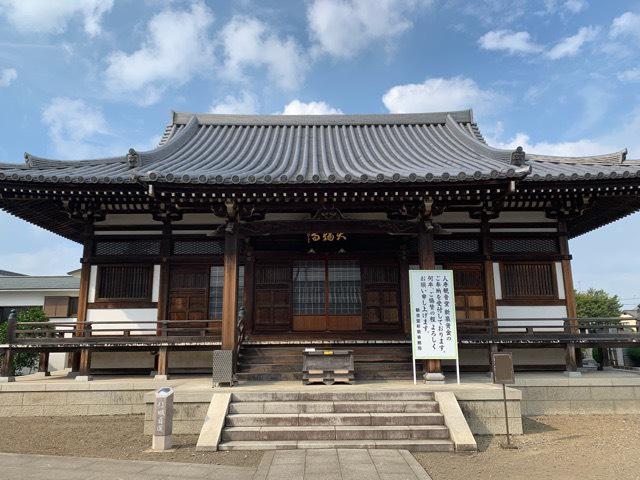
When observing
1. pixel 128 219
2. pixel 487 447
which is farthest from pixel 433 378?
pixel 128 219

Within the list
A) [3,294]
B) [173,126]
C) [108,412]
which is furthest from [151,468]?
[3,294]

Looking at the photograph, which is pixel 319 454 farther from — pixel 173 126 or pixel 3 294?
pixel 3 294

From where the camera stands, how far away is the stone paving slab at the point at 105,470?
18.0 ft

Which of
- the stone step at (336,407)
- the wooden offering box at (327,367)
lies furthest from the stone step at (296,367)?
the stone step at (336,407)

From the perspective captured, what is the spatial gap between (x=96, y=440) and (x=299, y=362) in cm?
416

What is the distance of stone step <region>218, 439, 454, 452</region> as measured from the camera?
22.0ft

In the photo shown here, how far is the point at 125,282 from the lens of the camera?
437 inches

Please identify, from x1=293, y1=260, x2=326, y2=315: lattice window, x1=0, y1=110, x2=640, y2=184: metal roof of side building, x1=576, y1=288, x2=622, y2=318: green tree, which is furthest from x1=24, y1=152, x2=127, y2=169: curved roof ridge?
x1=576, y1=288, x2=622, y2=318: green tree

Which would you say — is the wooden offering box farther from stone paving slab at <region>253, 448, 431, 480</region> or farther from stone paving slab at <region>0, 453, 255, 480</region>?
stone paving slab at <region>0, 453, 255, 480</region>

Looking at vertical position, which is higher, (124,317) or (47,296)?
(47,296)

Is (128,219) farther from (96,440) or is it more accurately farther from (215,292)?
(96,440)

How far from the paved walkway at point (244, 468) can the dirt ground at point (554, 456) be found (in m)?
0.54

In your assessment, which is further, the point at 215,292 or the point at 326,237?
the point at 215,292

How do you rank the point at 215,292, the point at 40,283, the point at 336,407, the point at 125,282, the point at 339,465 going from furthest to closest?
the point at 40,283
the point at 215,292
the point at 125,282
the point at 336,407
the point at 339,465
